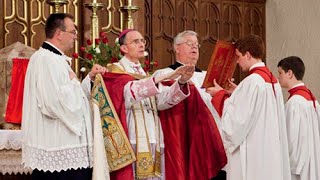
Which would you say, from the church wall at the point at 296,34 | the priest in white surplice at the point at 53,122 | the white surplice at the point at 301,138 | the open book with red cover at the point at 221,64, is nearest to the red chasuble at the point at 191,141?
the open book with red cover at the point at 221,64

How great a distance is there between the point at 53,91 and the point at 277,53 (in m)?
5.02

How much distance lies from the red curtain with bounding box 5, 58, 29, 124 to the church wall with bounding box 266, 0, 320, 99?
4.05 meters

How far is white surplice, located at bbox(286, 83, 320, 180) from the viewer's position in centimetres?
631

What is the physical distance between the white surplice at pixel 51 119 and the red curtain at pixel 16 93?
93 centimetres

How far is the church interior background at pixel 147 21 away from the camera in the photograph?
7.53 meters

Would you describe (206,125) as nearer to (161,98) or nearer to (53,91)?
Answer: (161,98)

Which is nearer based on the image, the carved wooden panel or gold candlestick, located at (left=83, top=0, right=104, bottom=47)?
gold candlestick, located at (left=83, top=0, right=104, bottom=47)

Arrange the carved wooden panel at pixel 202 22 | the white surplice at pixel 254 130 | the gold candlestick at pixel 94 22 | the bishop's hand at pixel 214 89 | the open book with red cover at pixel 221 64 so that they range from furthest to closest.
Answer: the carved wooden panel at pixel 202 22, the gold candlestick at pixel 94 22, the bishop's hand at pixel 214 89, the open book with red cover at pixel 221 64, the white surplice at pixel 254 130

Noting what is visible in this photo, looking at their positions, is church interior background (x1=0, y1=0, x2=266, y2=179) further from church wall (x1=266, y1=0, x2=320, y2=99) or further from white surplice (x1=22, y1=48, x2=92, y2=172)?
white surplice (x1=22, y1=48, x2=92, y2=172)

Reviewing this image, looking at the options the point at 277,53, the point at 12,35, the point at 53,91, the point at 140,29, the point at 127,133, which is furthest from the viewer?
the point at 277,53

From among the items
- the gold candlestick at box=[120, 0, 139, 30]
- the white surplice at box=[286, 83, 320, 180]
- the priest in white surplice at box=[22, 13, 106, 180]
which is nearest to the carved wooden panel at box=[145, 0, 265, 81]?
the gold candlestick at box=[120, 0, 139, 30]

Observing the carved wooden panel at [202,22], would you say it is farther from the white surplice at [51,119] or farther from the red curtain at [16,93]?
the white surplice at [51,119]

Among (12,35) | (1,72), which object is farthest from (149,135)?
(12,35)

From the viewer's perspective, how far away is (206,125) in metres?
6.47
